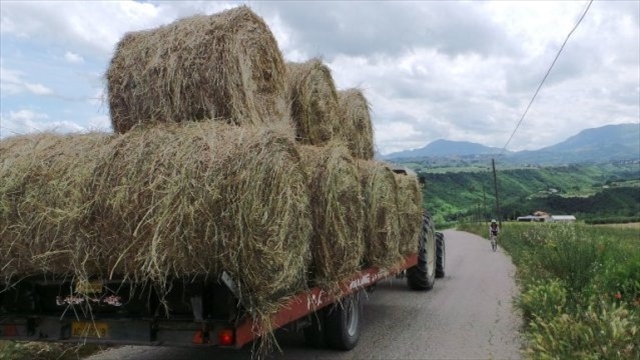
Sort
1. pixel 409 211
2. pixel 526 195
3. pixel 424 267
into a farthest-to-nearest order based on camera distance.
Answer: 1. pixel 526 195
2. pixel 424 267
3. pixel 409 211

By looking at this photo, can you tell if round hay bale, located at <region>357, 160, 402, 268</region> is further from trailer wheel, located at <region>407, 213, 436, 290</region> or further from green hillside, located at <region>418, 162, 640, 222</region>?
green hillside, located at <region>418, 162, 640, 222</region>

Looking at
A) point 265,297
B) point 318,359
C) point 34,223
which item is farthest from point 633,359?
point 34,223

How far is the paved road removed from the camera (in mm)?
6816

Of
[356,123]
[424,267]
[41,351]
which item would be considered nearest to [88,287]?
[41,351]

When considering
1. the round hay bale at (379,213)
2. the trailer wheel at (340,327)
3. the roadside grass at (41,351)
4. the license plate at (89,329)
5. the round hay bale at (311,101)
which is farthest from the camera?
the round hay bale at (311,101)

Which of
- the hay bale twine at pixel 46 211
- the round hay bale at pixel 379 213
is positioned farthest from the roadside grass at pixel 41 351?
the round hay bale at pixel 379 213

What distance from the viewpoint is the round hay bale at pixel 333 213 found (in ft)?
18.8

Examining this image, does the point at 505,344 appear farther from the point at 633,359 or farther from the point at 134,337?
the point at 134,337

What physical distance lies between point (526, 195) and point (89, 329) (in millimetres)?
110720

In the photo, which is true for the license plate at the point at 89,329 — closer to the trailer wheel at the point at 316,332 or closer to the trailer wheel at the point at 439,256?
the trailer wheel at the point at 316,332

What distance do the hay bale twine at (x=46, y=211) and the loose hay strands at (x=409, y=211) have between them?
172 inches

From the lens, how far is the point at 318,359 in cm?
661

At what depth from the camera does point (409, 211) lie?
28.6 feet

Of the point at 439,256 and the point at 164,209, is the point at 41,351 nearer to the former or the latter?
the point at 164,209
